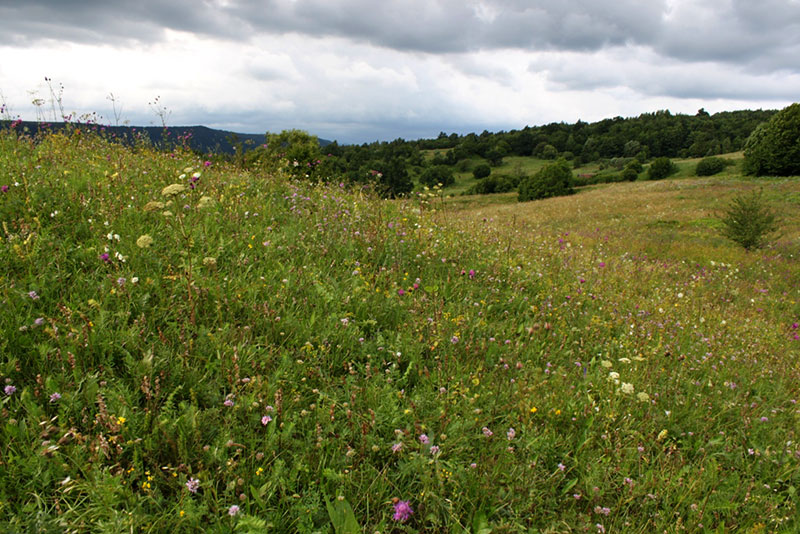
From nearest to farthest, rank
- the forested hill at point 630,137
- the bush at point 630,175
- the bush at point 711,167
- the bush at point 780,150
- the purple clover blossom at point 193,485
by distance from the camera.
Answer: the purple clover blossom at point 193,485 → the bush at point 780,150 → the bush at point 711,167 → the bush at point 630,175 → the forested hill at point 630,137

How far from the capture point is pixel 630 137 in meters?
110

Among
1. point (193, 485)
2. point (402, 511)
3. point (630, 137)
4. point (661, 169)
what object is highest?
point (630, 137)

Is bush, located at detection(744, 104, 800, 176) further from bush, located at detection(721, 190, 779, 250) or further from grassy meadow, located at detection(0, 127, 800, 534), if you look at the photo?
grassy meadow, located at detection(0, 127, 800, 534)

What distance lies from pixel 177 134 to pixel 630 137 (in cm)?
12459

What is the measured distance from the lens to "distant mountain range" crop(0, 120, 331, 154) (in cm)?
720

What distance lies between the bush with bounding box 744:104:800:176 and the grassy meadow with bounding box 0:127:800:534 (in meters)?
56.4

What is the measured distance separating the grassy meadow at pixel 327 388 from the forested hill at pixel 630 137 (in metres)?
102

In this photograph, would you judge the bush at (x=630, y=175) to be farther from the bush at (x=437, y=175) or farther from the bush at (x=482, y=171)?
the bush at (x=482, y=171)

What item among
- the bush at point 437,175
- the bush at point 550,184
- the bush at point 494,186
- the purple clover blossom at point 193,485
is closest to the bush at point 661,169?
the bush at point 550,184

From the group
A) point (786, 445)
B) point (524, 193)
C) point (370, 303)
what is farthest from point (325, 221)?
point (524, 193)

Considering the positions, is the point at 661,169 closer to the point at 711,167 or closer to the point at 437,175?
the point at 711,167

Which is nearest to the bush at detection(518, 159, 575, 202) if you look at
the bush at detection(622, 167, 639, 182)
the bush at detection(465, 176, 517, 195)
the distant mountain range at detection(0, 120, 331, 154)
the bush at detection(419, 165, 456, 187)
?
the bush at detection(622, 167, 639, 182)

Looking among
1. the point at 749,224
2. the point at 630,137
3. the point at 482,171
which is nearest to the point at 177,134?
the point at 749,224

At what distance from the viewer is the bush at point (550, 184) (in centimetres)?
6351
